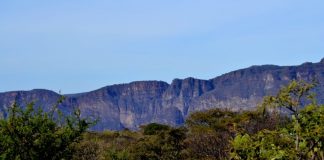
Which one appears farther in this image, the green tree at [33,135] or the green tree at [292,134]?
the green tree at [33,135]

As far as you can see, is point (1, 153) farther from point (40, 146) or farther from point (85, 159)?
point (85, 159)

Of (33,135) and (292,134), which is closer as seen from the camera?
(292,134)

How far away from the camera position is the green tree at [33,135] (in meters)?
27.1

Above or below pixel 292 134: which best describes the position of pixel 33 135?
above

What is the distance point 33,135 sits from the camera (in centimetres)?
2778

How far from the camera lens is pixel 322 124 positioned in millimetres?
11555

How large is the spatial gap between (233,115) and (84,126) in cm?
7188

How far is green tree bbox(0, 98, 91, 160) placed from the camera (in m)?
27.1

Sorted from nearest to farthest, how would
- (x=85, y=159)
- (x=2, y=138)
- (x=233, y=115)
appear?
(x=2, y=138) → (x=85, y=159) → (x=233, y=115)

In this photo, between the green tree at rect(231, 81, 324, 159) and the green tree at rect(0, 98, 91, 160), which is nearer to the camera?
the green tree at rect(231, 81, 324, 159)

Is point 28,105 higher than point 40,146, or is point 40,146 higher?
point 28,105

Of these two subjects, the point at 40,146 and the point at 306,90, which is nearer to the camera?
the point at 306,90

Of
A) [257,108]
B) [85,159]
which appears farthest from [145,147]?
[257,108]

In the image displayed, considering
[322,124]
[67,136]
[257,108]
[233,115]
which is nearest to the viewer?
[322,124]
